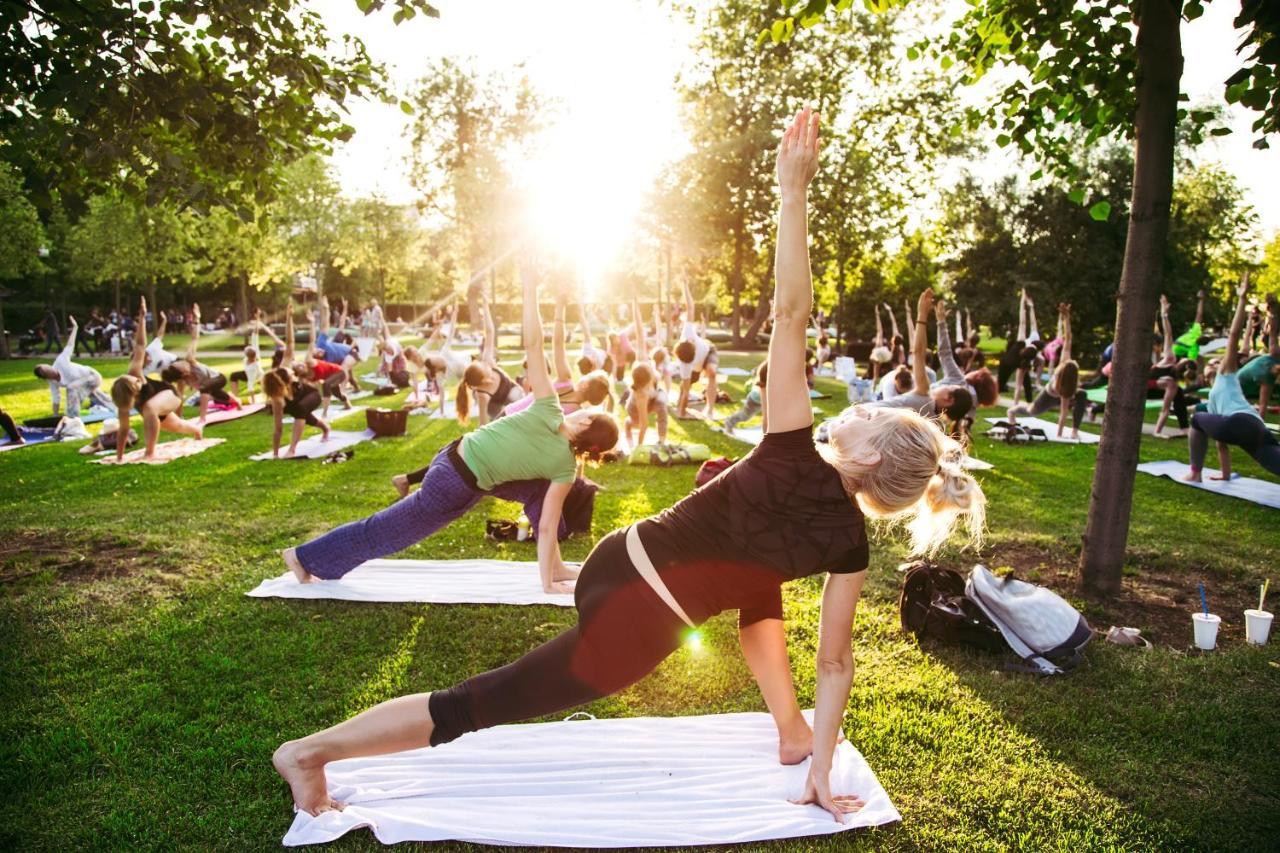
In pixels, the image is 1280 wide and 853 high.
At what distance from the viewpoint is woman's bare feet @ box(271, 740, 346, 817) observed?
3006 millimetres

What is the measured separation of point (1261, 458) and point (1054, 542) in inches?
139

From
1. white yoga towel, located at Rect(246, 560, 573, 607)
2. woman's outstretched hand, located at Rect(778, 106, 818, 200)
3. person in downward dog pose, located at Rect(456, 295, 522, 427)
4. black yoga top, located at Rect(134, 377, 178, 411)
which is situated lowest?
white yoga towel, located at Rect(246, 560, 573, 607)

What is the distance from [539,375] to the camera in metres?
5.09

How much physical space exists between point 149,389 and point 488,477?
9118 millimetres

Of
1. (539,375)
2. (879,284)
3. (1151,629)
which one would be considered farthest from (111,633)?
(879,284)

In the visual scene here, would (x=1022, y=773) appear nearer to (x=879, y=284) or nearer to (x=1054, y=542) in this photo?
(x=1054, y=542)

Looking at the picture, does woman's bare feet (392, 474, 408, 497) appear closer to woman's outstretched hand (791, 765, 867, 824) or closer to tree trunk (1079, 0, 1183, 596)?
woman's outstretched hand (791, 765, 867, 824)

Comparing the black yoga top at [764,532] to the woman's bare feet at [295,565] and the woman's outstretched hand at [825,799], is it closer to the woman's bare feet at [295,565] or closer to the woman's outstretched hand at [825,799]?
the woman's outstretched hand at [825,799]

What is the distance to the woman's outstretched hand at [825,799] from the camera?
315 cm

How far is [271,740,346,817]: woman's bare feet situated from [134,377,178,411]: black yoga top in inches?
414

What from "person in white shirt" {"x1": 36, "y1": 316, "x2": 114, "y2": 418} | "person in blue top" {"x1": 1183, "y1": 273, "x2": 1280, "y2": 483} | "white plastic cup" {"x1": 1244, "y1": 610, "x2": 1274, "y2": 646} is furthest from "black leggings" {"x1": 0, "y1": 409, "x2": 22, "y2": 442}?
"person in blue top" {"x1": 1183, "y1": 273, "x2": 1280, "y2": 483}

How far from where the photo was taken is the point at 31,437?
43.8ft

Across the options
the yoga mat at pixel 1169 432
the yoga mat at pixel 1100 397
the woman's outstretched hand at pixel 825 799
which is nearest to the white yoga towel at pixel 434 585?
the woman's outstretched hand at pixel 825 799

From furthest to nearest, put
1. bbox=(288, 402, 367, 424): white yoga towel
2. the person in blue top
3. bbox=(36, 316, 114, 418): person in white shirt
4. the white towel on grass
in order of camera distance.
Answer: bbox=(288, 402, 367, 424): white yoga towel < bbox=(36, 316, 114, 418): person in white shirt < the person in blue top < the white towel on grass
